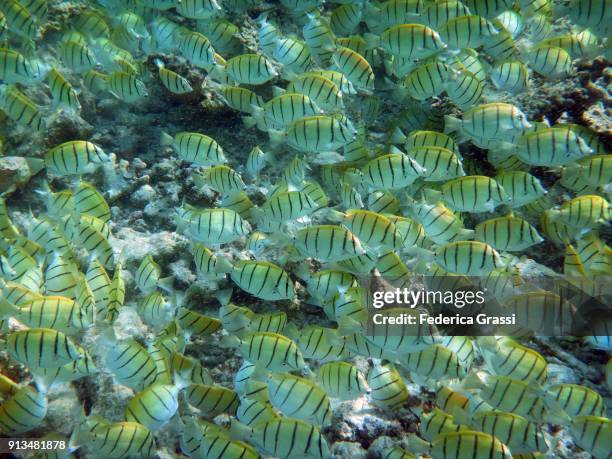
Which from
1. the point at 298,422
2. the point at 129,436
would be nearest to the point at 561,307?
the point at 298,422

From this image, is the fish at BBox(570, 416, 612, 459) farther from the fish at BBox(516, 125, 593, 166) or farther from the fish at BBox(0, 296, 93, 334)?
the fish at BBox(0, 296, 93, 334)

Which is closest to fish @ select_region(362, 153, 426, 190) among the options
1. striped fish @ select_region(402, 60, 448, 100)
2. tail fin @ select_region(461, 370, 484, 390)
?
striped fish @ select_region(402, 60, 448, 100)

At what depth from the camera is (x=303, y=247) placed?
3.46 metres

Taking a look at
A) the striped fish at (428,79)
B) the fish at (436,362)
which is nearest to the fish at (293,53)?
the striped fish at (428,79)

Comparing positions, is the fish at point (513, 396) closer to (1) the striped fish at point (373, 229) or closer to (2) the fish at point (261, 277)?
(1) the striped fish at point (373, 229)

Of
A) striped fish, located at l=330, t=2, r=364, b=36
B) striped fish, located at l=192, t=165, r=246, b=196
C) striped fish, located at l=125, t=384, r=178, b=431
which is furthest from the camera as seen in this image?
striped fish, located at l=330, t=2, r=364, b=36

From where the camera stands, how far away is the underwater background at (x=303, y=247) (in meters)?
2.84

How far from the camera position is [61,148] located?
4.06 metres

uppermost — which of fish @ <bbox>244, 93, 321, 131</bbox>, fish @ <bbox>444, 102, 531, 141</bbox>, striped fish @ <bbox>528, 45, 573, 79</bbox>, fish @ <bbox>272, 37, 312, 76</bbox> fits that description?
fish @ <bbox>272, 37, 312, 76</bbox>

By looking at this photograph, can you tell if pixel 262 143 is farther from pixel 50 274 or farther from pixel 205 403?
pixel 205 403

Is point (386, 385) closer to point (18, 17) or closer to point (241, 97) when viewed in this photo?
point (241, 97)

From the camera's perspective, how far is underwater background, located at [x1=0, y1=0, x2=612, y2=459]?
2.84 meters

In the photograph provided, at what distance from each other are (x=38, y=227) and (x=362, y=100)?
14.9ft

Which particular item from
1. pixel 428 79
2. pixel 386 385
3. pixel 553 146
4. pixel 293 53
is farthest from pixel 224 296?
→ pixel 553 146
